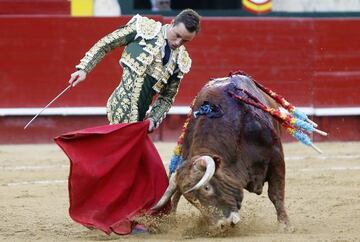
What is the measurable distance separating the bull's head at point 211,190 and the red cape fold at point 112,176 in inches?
18.9

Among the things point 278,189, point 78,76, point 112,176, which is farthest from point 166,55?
point 278,189

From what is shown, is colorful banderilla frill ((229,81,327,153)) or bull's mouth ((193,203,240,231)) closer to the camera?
bull's mouth ((193,203,240,231))

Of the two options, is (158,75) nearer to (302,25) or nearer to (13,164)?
(13,164)

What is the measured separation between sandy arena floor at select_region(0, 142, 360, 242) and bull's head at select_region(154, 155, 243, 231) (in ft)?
0.57

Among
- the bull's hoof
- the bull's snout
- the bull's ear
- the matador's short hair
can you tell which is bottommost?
the bull's hoof

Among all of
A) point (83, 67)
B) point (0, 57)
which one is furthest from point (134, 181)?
point (0, 57)

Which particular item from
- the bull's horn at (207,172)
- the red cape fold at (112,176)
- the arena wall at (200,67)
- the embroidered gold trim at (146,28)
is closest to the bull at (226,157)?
the bull's horn at (207,172)

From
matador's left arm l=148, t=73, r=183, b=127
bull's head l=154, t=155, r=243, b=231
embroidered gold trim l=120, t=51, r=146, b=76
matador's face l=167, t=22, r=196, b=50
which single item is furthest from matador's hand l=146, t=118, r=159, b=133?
bull's head l=154, t=155, r=243, b=231

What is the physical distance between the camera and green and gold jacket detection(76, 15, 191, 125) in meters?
5.38

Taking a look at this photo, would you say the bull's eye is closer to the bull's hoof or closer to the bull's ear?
the bull's ear

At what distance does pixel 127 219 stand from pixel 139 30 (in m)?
0.92

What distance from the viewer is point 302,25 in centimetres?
962

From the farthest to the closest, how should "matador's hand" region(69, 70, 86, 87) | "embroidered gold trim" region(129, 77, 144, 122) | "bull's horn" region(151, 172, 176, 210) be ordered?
1. "embroidered gold trim" region(129, 77, 144, 122)
2. "matador's hand" region(69, 70, 86, 87)
3. "bull's horn" region(151, 172, 176, 210)

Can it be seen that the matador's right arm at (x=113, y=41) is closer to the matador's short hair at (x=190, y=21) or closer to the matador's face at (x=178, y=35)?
the matador's face at (x=178, y=35)
